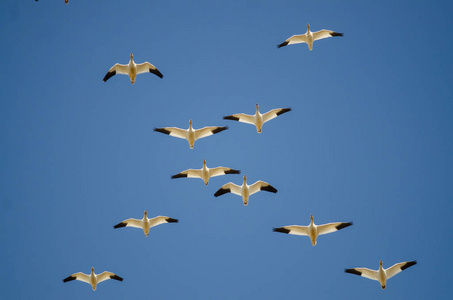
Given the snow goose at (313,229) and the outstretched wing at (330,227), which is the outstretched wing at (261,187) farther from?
the outstretched wing at (330,227)

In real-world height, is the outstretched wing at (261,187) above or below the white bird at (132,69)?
below

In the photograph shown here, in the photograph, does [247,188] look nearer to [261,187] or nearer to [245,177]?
[245,177]

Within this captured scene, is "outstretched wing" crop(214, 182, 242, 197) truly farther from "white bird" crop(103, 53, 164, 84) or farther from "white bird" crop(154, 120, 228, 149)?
"white bird" crop(103, 53, 164, 84)

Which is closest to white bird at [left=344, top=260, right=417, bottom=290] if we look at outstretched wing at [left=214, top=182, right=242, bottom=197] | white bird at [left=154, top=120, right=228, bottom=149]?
outstretched wing at [left=214, top=182, right=242, bottom=197]

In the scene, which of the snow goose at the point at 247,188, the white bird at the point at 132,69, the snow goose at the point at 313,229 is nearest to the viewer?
the snow goose at the point at 313,229

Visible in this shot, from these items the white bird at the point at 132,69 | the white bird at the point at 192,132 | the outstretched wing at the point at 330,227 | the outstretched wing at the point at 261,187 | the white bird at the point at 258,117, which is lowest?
the outstretched wing at the point at 330,227

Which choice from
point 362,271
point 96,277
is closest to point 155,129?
point 96,277

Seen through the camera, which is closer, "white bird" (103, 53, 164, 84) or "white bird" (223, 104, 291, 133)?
"white bird" (223, 104, 291, 133)

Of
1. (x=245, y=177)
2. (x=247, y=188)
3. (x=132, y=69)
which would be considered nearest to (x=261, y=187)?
(x=247, y=188)

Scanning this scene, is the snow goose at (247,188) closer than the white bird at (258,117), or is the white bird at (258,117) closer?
the white bird at (258,117)

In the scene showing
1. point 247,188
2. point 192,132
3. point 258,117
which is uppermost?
point 258,117

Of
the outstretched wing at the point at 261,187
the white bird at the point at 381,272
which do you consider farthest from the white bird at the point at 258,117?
the white bird at the point at 381,272

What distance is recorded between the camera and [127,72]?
2791cm

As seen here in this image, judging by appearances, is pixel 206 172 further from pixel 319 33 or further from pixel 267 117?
pixel 319 33
